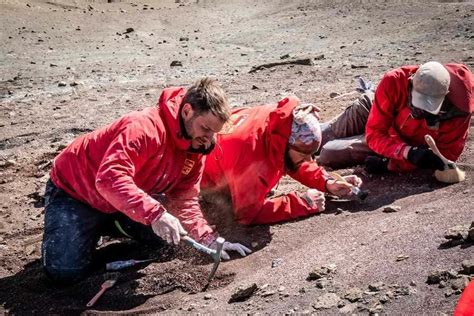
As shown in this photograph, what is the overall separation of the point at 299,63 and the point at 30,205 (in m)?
4.84

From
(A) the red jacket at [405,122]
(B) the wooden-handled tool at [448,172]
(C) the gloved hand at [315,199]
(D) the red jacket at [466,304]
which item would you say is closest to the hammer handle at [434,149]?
(B) the wooden-handled tool at [448,172]

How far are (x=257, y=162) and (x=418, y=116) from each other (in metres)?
1.23

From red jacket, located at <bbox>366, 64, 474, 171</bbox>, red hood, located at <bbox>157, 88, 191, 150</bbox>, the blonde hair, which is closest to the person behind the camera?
the blonde hair

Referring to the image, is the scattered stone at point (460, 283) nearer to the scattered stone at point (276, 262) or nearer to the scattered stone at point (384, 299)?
the scattered stone at point (384, 299)

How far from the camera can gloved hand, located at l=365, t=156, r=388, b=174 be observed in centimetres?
467

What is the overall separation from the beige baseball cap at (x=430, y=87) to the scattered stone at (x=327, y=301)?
1742 millimetres

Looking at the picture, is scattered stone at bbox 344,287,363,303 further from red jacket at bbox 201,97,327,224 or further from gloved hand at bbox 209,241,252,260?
red jacket at bbox 201,97,327,224

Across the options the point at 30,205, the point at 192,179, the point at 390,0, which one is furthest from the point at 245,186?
the point at 390,0

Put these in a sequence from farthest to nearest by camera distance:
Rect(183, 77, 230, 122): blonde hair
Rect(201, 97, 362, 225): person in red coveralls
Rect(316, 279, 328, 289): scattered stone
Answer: Rect(201, 97, 362, 225): person in red coveralls → Rect(183, 77, 230, 122): blonde hair → Rect(316, 279, 328, 289): scattered stone

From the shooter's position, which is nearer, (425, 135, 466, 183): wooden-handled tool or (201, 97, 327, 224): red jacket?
(201, 97, 327, 224): red jacket

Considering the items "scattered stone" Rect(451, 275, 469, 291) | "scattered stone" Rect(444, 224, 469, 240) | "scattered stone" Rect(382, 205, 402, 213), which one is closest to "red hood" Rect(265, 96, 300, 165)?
"scattered stone" Rect(382, 205, 402, 213)

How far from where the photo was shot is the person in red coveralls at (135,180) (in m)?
3.05

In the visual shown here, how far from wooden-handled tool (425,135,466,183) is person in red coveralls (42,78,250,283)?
4.99 ft

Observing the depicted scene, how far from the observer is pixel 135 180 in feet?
11.4
